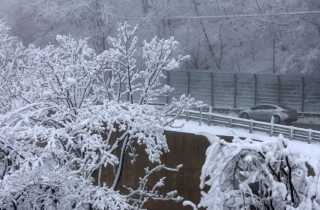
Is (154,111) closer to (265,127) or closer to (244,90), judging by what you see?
(265,127)

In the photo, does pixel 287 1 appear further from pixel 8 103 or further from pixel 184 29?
pixel 8 103

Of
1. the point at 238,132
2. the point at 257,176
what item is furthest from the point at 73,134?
the point at 238,132

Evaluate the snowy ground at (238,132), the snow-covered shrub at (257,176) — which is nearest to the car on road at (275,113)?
the snowy ground at (238,132)

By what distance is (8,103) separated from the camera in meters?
13.1

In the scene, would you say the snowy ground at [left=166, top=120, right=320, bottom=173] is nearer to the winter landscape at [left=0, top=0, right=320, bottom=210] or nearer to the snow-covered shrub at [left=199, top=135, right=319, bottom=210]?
the winter landscape at [left=0, top=0, right=320, bottom=210]

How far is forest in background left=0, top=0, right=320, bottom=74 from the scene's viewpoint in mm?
30141

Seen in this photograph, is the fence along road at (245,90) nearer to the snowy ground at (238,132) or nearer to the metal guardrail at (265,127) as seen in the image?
the metal guardrail at (265,127)

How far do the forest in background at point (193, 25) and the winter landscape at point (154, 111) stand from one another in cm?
10

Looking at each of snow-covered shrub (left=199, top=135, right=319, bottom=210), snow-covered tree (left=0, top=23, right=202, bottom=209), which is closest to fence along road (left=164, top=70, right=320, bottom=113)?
snow-covered tree (left=0, top=23, right=202, bottom=209)

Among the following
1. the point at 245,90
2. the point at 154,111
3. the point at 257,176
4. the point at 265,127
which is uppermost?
the point at 257,176

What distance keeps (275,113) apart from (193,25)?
519 inches

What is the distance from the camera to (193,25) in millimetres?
32438

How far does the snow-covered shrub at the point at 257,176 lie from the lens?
13.6ft

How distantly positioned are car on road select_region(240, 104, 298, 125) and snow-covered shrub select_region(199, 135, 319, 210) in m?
16.6
